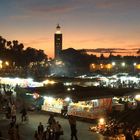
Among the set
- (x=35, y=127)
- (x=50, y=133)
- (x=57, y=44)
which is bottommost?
(x=35, y=127)

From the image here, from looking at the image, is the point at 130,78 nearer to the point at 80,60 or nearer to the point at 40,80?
the point at 40,80

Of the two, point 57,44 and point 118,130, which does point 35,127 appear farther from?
point 57,44

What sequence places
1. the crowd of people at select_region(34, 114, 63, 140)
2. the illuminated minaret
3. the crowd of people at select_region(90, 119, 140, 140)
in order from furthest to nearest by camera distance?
the illuminated minaret
the crowd of people at select_region(34, 114, 63, 140)
the crowd of people at select_region(90, 119, 140, 140)

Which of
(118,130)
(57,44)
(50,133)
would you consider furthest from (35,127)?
(57,44)

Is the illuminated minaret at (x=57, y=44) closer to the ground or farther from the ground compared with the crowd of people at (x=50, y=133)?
farther from the ground

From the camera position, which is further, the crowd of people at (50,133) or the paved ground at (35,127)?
the paved ground at (35,127)

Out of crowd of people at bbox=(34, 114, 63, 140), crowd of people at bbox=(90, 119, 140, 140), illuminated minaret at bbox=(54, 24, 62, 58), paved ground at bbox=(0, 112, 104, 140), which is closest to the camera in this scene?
crowd of people at bbox=(90, 119, 140, 140)

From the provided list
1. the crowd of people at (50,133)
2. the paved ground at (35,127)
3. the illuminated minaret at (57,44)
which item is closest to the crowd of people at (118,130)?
the paved ground at (35,127)

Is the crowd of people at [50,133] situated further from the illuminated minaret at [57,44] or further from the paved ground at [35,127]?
the illuminated minaret at [57,44]

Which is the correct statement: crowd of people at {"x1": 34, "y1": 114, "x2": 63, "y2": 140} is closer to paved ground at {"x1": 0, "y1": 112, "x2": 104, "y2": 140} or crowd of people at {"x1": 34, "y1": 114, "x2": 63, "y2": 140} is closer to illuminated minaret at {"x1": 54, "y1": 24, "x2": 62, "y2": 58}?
paved ground at {"x1": 0, "y1": 112, "x2": 104, "y2": 140}

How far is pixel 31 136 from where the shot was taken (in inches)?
795

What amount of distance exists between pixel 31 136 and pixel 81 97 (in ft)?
14.2

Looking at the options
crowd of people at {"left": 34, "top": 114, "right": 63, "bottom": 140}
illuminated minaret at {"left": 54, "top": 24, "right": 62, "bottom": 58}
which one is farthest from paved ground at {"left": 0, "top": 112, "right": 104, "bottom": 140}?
illuminated minaret at {"left": 54, "top": 24, "right": 62, "bottom": 58}

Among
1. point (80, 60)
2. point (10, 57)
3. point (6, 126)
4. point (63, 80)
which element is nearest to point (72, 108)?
point (6, 126)
